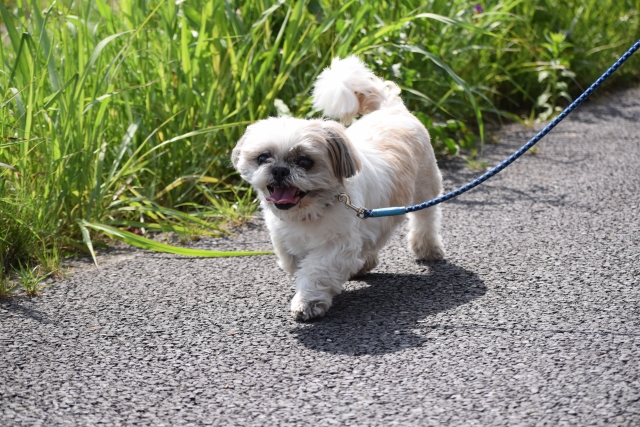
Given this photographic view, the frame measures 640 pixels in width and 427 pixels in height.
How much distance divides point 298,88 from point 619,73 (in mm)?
4263

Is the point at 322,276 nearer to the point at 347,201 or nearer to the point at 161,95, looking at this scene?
the point at 347,201

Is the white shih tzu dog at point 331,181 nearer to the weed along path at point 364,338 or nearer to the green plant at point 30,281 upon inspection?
Answer: the weed along path at point 364,338

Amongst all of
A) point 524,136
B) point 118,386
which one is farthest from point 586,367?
point 524,136

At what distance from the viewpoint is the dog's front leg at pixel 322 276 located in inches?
138

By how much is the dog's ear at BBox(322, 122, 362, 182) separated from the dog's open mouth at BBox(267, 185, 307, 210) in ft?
0.64

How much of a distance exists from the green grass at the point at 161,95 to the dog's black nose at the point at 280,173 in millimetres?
1265

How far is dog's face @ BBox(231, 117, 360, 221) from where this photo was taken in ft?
11.2

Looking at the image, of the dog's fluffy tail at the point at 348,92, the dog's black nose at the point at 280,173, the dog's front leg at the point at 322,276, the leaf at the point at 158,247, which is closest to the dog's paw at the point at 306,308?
the dog's front leg at the point at 322,276

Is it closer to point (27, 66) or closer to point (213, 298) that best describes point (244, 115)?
point (27, 66)

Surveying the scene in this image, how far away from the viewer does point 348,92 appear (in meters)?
4.16

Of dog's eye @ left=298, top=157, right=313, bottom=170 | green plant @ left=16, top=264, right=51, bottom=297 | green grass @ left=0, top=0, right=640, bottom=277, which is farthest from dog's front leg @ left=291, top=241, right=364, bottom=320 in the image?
green plant @ left=16, top=264, right=51, bottom=297

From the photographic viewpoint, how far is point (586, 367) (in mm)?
2877

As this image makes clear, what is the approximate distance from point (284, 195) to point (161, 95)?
199 centimetres

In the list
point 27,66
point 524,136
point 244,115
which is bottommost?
point 524,136
